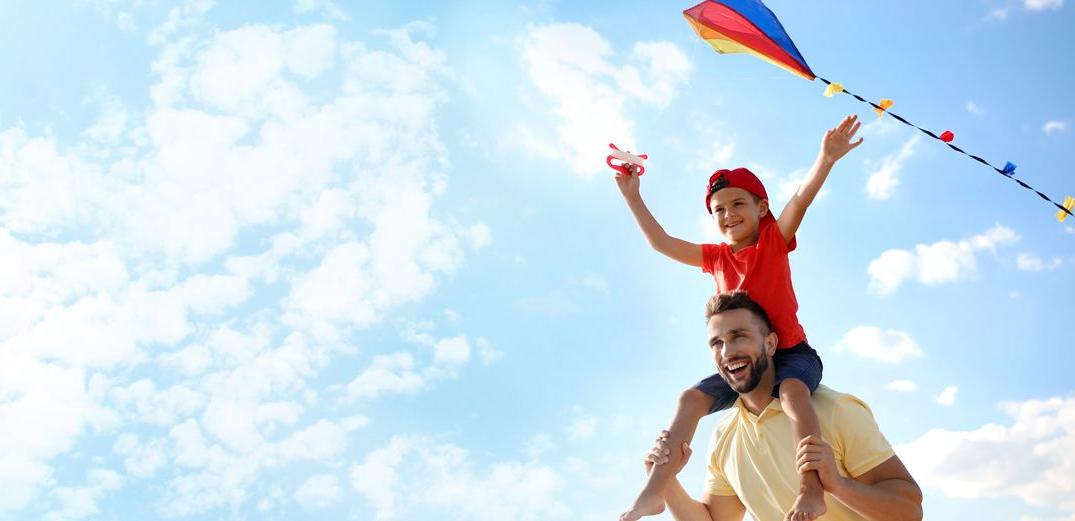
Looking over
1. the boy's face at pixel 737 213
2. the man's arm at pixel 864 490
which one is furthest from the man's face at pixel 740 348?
the boy's face at pixel 737 213

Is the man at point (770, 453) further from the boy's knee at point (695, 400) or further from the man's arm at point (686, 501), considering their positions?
the boy's knee at point (695, 400)

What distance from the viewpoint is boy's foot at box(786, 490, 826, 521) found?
182 inches

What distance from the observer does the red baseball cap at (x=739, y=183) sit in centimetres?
594

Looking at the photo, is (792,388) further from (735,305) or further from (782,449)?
(735,305)

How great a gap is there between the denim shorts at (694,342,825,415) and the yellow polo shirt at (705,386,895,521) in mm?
82

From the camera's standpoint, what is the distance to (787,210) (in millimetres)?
5711

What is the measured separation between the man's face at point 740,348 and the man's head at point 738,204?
2.36 feet

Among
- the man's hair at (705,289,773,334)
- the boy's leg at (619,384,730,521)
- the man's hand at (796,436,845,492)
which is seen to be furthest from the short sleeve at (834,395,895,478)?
the boy's leg at (619,384,730,521)

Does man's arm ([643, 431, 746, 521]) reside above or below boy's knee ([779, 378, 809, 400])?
below

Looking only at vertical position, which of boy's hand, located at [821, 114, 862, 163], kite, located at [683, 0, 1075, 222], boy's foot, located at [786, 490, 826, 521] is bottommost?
boy's foot, located at [786, 490, 826, 521]

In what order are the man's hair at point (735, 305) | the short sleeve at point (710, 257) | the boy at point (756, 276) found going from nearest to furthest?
the boy at point (756, 276), the man's hair at point (735, 305), the short sleeve at point (710, 257)

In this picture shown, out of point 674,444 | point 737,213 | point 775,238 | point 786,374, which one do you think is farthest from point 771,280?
point 674,444

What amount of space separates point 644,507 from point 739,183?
2.18 metres

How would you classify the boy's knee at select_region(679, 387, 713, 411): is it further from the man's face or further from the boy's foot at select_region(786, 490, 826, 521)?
the boy's foot at select_region(786, 490, 826, 521)
